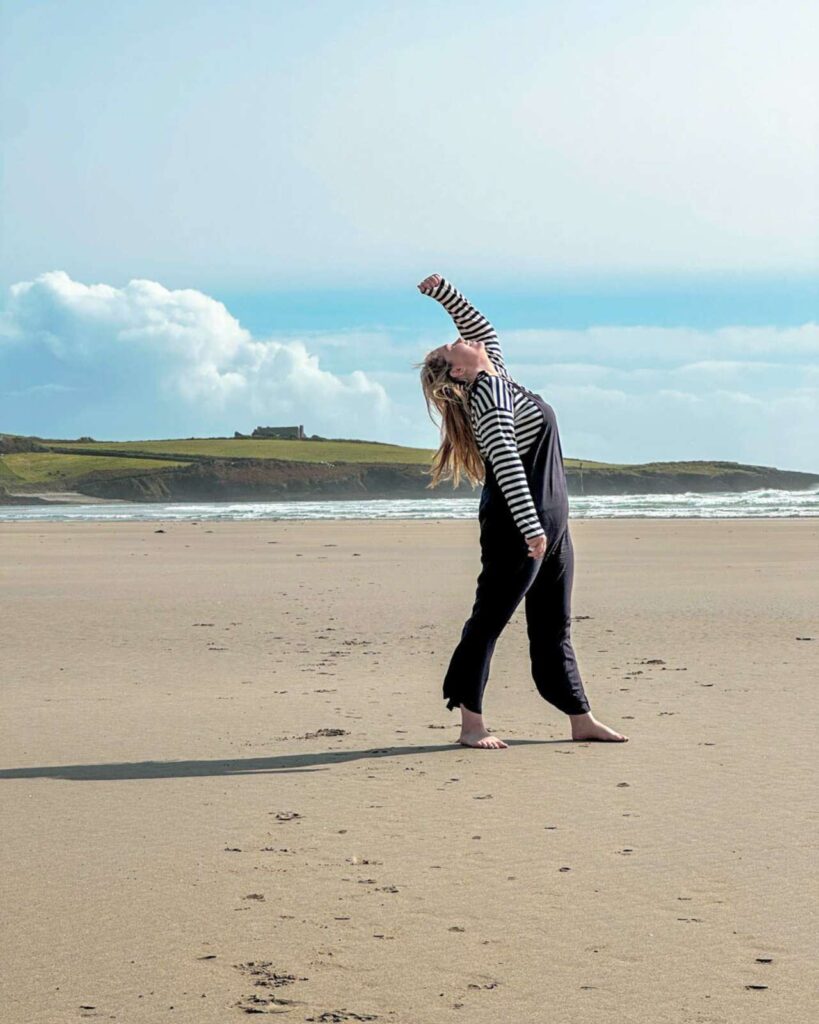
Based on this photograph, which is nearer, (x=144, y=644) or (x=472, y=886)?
(x=472, y=886)

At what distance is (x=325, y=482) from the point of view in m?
86.8

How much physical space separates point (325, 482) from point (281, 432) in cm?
4364

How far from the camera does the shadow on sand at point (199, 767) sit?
19.0ft

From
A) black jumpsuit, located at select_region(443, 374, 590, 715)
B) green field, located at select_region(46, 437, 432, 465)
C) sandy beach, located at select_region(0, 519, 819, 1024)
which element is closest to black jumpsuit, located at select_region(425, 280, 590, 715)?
black jumpsuit, located at select_region(443, 374, 590, 715)

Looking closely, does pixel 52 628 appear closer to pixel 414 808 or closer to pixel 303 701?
pixel 303 701

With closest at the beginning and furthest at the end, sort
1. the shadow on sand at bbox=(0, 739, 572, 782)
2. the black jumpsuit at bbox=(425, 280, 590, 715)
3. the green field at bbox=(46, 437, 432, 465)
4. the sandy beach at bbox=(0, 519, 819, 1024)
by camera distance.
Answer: the sandy beach at bbox=(0, 519, 819, 1024), the shadow on sand at bbox=(0, 739, 572, 782), the black jumpsuit at bbox=(425, 280, 590, 715), the green field at bbox=(46, 437, 432, 465)

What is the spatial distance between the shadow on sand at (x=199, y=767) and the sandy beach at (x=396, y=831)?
2 cm

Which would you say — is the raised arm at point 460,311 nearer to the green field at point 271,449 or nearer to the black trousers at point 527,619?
the black trousers at point 527,619

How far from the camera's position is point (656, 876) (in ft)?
13.8

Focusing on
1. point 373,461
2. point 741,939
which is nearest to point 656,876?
point 741,939

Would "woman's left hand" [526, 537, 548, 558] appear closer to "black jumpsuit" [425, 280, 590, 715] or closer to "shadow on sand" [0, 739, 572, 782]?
"black jumpsuit" [425, 280, 590, 715]

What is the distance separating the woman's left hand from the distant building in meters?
122

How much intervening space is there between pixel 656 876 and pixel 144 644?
21.9 feet

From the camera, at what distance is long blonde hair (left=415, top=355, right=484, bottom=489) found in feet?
20.7
